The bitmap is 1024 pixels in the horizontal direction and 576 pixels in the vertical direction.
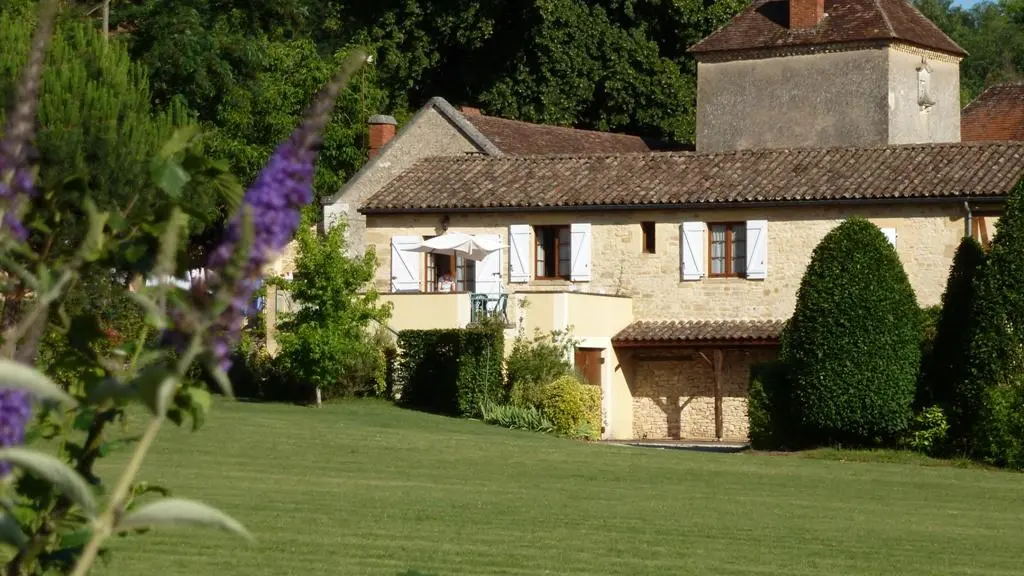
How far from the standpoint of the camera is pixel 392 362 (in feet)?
108

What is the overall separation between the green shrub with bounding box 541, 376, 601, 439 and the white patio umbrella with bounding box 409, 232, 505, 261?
4.40m

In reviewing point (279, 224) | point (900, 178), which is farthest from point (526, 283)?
point (279, 224)

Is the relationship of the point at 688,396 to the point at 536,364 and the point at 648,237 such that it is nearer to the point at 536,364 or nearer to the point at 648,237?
the point at 648,237

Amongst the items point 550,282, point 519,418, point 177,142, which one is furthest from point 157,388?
point 550,282

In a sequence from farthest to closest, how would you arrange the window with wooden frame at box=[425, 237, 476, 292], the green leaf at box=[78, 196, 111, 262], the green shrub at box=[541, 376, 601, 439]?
the window with wooden frame at box=[425, 237, 476, 292]
the green shrub at box=[541, 376, 601, 439]
the green leaf at box=[78, 196, 111, 262]

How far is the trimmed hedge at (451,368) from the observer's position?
3098 centimetres

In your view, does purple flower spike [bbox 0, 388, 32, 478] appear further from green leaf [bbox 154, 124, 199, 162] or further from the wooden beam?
the wooden beam

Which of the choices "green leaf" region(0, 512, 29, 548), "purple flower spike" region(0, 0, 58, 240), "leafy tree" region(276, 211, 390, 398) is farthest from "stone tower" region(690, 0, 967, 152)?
"green leaf" region(0, 512, 29, 548)

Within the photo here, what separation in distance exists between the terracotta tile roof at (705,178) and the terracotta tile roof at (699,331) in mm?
2427

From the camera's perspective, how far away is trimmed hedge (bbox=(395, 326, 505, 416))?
3098 cm

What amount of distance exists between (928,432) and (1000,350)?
178cm

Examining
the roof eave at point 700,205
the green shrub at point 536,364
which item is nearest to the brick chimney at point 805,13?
the roof eave at point 700,205

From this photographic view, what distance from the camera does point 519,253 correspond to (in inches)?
1383

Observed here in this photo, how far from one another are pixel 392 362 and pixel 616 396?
15.2ft
